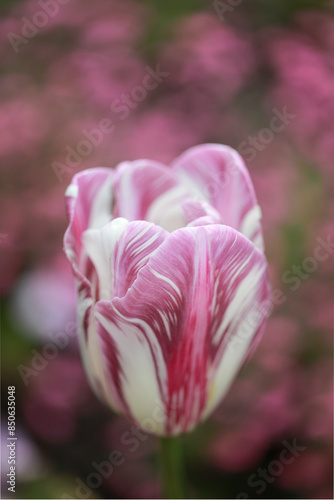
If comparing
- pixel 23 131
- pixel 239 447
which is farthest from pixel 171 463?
pixel 23 131

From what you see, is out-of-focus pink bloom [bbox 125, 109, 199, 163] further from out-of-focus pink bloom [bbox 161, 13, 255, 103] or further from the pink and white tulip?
the pink and white tulip

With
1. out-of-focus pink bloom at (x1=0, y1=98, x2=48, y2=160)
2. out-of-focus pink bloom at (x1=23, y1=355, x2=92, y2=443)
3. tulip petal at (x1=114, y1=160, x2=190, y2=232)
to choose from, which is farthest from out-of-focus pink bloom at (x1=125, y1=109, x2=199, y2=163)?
tulip petal at (x1=114, y1=160, x2=190, y2=232)

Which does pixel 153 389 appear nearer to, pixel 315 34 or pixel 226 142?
pixel 226 142

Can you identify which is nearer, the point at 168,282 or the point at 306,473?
the point at 168,282

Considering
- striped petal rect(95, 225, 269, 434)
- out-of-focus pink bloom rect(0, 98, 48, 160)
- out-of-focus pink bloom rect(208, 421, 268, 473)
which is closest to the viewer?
striped petal rect(95, 225, 269, 434)

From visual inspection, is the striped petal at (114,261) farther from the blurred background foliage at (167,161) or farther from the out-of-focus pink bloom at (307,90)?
the out-of-focus pink bloom at (307,90)

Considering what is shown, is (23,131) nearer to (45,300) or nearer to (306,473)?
(45,300)

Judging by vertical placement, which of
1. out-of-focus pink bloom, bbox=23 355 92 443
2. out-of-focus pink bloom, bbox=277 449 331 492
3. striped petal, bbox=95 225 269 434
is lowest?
out-of-focus pink bloom, bbox=277 449 331 492

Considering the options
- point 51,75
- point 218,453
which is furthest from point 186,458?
point 51,75
